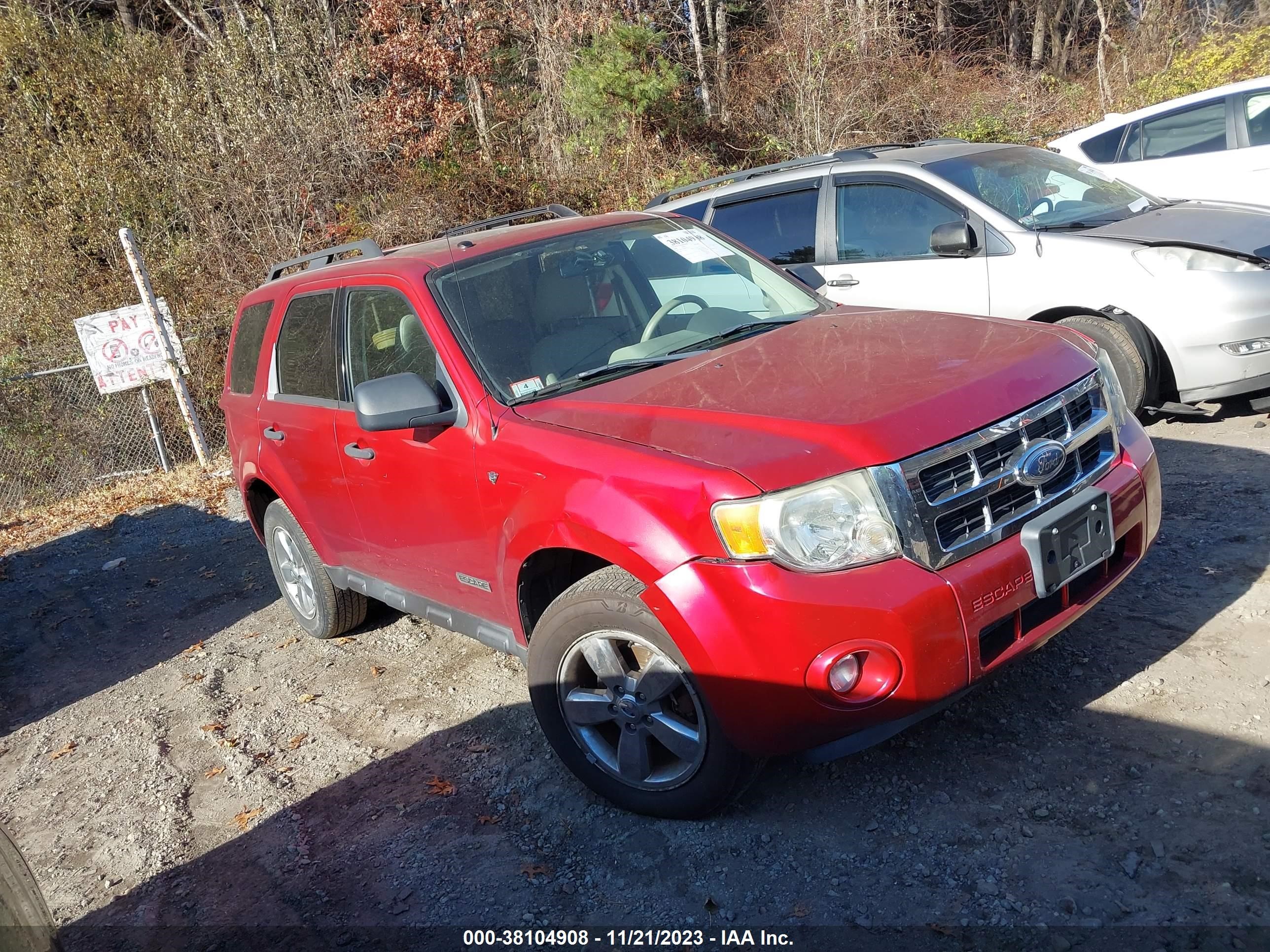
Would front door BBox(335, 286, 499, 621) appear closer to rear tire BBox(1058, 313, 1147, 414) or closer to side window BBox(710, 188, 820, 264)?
side window BBox(710, 188, 820, 264)

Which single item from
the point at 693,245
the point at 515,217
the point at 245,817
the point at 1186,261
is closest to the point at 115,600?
the point at 245,817

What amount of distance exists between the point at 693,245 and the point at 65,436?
10.5 metres

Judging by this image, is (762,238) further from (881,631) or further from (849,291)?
(881,631)

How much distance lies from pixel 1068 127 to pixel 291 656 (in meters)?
18.0

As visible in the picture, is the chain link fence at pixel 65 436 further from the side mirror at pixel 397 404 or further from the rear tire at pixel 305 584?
the side mirror at pixel 397 404

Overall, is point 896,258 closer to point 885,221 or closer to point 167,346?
point 885,221

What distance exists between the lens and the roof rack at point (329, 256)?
497cm

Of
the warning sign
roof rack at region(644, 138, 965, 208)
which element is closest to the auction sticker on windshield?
roof rack at region(644, 138, 965, 208)

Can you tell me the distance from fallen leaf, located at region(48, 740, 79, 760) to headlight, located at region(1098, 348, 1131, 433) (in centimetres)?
491

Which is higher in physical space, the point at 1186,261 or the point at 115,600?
the point at 1186,261

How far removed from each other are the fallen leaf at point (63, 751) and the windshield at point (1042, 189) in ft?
19.6

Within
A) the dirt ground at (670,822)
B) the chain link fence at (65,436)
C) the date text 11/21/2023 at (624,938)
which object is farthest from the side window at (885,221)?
the chain link fence at (65,436)

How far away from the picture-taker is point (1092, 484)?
11.2ft

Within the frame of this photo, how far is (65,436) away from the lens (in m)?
12.4
